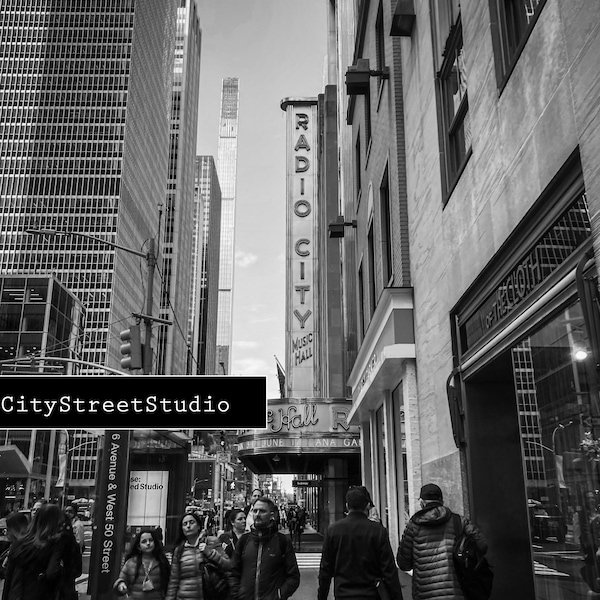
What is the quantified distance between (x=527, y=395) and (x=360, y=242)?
15.2 metres

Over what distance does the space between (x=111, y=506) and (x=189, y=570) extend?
21.0ft

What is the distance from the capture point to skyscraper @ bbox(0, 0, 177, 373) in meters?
131

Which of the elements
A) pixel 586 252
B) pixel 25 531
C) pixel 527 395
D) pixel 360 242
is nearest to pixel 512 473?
pixel 527 395

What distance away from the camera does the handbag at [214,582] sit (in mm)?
6367

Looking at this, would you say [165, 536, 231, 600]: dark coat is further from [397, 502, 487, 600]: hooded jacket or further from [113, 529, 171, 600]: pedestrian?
[397, 502, 487, 600]: hooded jacket

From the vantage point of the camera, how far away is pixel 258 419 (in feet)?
18.2

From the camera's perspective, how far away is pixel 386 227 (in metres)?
17.5

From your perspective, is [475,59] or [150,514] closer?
[475,59]

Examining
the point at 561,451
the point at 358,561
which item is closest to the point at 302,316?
the point at 561,451

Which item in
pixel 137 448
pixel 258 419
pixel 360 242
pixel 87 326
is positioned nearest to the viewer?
pixel 258 419

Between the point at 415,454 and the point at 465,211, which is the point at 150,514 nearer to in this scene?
the point at 415,454

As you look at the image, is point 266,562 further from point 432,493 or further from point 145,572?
point 432,493

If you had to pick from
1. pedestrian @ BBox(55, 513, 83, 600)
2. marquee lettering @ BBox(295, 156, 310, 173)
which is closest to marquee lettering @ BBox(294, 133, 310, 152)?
marquee lettering @ BBox(295, 156, 310, 173)

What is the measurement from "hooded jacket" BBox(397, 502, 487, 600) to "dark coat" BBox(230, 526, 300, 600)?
1114mm
